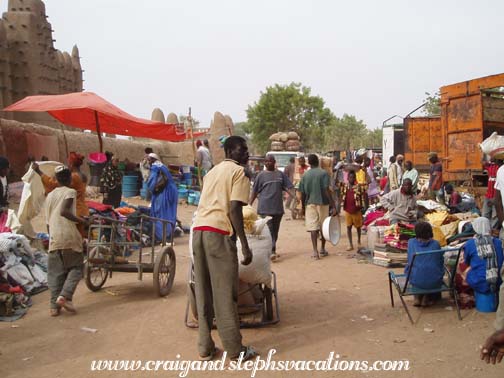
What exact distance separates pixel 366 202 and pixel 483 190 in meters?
2.33

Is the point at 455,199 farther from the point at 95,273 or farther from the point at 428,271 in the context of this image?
the point at 95,273

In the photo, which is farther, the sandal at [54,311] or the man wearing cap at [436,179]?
the man wearing cap at [436,179]

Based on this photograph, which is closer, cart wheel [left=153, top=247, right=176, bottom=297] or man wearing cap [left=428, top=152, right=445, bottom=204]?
cart wheel [left=153, top=247, right=176, bottom=297]

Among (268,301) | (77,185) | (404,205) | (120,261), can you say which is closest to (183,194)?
(404,205)

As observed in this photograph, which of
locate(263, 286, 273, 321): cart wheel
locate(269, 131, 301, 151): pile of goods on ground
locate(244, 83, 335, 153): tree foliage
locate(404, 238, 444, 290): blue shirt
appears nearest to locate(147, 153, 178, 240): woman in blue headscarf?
locate(263, 286, 273, 321): cart wheel

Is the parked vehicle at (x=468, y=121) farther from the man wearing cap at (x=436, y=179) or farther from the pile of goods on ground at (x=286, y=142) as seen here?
the pile of goods on ground at (x=286, y=142)

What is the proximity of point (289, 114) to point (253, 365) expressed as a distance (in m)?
39.6

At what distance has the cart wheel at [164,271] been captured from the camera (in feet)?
20.0

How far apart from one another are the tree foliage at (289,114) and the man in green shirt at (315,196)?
3377 cm

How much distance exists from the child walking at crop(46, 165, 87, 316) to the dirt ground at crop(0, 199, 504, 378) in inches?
→ 13.2

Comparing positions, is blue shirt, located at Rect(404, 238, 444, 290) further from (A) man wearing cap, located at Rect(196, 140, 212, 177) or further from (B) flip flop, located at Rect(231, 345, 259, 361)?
(A) man wearing cap, located at Rect(196, 140, 212, 177)

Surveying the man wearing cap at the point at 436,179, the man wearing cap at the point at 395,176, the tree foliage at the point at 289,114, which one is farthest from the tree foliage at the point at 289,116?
the man wearing cap at the point at 436,179

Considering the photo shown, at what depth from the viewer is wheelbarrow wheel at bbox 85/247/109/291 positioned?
6.04 meters

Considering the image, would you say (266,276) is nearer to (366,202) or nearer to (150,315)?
(150,315)
